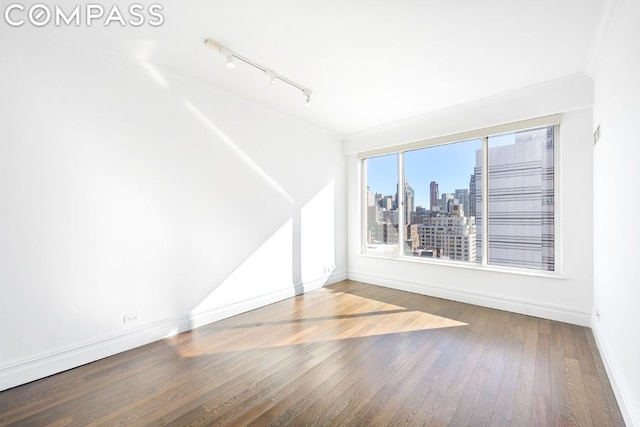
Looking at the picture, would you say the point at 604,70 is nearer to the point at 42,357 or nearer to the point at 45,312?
the point at 45,312

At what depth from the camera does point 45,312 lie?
2072 mm

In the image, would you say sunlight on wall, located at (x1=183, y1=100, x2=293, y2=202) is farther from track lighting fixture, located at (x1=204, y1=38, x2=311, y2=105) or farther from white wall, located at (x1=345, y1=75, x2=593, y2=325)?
white wall, located at (x1=345, y1=75, x2=593, y2=325)

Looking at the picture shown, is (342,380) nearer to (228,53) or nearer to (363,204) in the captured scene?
(228,53)

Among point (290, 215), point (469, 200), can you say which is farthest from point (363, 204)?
point (469, 200)

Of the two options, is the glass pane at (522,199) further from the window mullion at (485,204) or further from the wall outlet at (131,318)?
the wall outlet at (131,318)

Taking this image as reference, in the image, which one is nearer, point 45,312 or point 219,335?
point 45,312

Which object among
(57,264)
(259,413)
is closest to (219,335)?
(259,413)

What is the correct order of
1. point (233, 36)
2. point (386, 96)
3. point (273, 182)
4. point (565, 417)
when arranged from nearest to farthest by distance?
point (565, 417) → point (233, 36) → point (386, 96) → point (273, 182)

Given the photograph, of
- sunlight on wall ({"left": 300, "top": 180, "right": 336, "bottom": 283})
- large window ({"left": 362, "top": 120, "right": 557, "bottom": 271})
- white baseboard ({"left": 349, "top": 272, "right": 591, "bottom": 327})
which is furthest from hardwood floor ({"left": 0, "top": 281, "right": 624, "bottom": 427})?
sunlight on wall ({"left": 300, "top": 180, "right": 336, "bottom": 283})

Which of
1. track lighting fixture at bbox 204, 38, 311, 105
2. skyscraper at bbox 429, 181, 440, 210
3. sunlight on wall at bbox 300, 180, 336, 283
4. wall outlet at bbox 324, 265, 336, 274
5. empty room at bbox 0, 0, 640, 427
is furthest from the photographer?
wall outlet at bbox 324, 265, 336, 274

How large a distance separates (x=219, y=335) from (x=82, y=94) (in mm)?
2467

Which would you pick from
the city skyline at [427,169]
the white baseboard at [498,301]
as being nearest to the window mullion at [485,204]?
Result: the city skyline at [427,169]

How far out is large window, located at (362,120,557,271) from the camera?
327 centimetres

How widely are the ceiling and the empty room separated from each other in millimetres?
21
